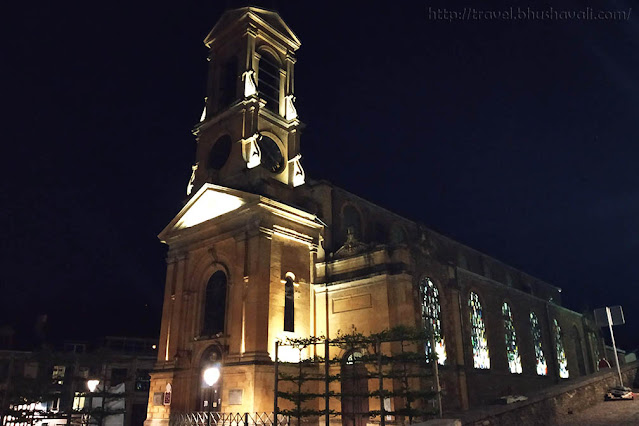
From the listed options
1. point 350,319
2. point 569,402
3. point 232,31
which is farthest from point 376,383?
point 232,31

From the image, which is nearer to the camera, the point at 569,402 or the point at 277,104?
the point at 569,402

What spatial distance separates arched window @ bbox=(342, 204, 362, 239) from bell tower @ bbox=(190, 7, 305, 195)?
3.28 m

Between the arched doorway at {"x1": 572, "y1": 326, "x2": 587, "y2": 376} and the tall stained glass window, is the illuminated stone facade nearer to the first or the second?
the arched doorway at {"x1": 572, "y1": 326, "x2": 587, "y2": 376}

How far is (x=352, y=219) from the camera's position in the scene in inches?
1282

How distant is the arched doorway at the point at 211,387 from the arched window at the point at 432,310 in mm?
10349

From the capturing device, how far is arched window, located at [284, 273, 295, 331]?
2667 cm

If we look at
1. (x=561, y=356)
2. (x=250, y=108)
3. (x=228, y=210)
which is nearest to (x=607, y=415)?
(x=228, y=210)

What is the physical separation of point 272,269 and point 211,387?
643 centimetres

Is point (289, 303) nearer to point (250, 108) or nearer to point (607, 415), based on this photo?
point (250, 108)

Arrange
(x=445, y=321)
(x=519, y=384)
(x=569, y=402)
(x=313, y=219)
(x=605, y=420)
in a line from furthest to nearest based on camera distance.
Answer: (x=519, y=384) → (x=313, y=219) → (x=445, y=321) → (x=569, y=402) → (x=605, y=420)

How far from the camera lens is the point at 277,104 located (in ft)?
111

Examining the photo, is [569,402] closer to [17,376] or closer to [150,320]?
[17,376]

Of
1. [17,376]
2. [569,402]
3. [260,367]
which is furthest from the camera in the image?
[260,367]

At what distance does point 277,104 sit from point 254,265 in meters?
12.5
